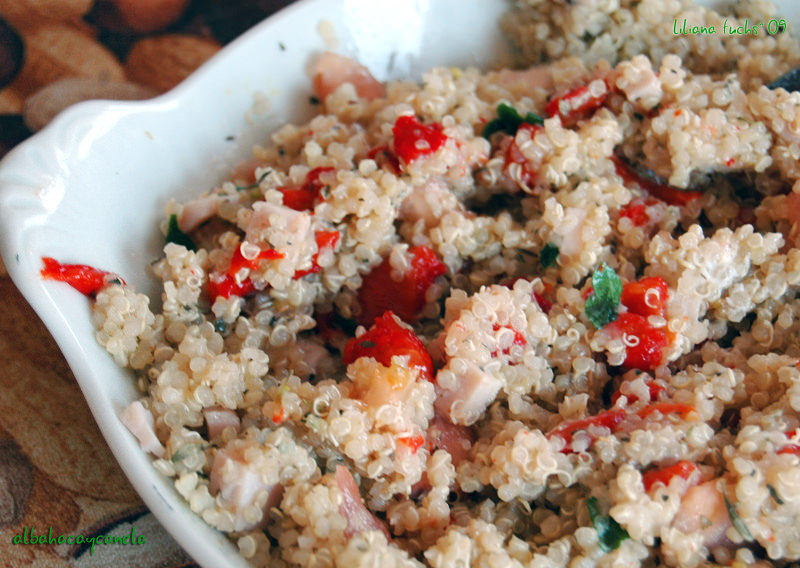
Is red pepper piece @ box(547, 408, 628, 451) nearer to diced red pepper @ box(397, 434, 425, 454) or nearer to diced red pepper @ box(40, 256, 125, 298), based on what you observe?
diced red pepper @ box(397, 434, 425, 454)

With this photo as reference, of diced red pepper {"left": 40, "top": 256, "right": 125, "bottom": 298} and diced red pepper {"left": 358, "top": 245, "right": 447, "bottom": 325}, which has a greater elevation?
diced red pepper {"left": 40, "top": 256, "right": 125, "bottom": 298}

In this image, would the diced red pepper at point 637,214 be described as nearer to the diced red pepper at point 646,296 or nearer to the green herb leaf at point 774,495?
the diced red pepper at point 646,296

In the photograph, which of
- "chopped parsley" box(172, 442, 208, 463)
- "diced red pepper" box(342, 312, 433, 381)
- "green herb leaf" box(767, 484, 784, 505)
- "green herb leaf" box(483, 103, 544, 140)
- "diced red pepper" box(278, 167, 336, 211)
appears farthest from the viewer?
"green herb leaf" box(483, 103, 544, 140)

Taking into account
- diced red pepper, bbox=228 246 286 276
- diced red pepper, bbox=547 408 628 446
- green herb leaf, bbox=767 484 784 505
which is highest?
diced red pepper, bbox=228 246 286 276

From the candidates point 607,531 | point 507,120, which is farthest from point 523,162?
point 607,531

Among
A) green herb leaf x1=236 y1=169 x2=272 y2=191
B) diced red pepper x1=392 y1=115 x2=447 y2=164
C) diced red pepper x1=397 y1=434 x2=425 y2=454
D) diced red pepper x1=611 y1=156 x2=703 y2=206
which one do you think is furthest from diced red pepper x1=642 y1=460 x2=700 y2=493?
green herb leaf x1=236 y1=169 x2=272 y2=191

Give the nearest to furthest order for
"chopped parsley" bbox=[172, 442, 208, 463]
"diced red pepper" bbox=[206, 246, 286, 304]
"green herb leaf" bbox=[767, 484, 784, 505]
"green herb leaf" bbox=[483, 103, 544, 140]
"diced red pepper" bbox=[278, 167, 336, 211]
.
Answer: "green herb leaf" bbox=[767, 484, 784, 505]
"chopped parsley" bbox=[172, 442, 208, 463]
"diced red pepper" bbox=[206, 246, 286, 304]
"diced red pepper" bbox=[278, 167, 336, 211]
"green herb leaf" bbox=[483, 103, 544, 140]

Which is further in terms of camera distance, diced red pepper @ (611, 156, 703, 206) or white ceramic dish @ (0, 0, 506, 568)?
diced red pepper @ (611, 156, 703, 206)

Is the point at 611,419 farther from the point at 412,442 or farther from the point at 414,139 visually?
the point at 414,139
